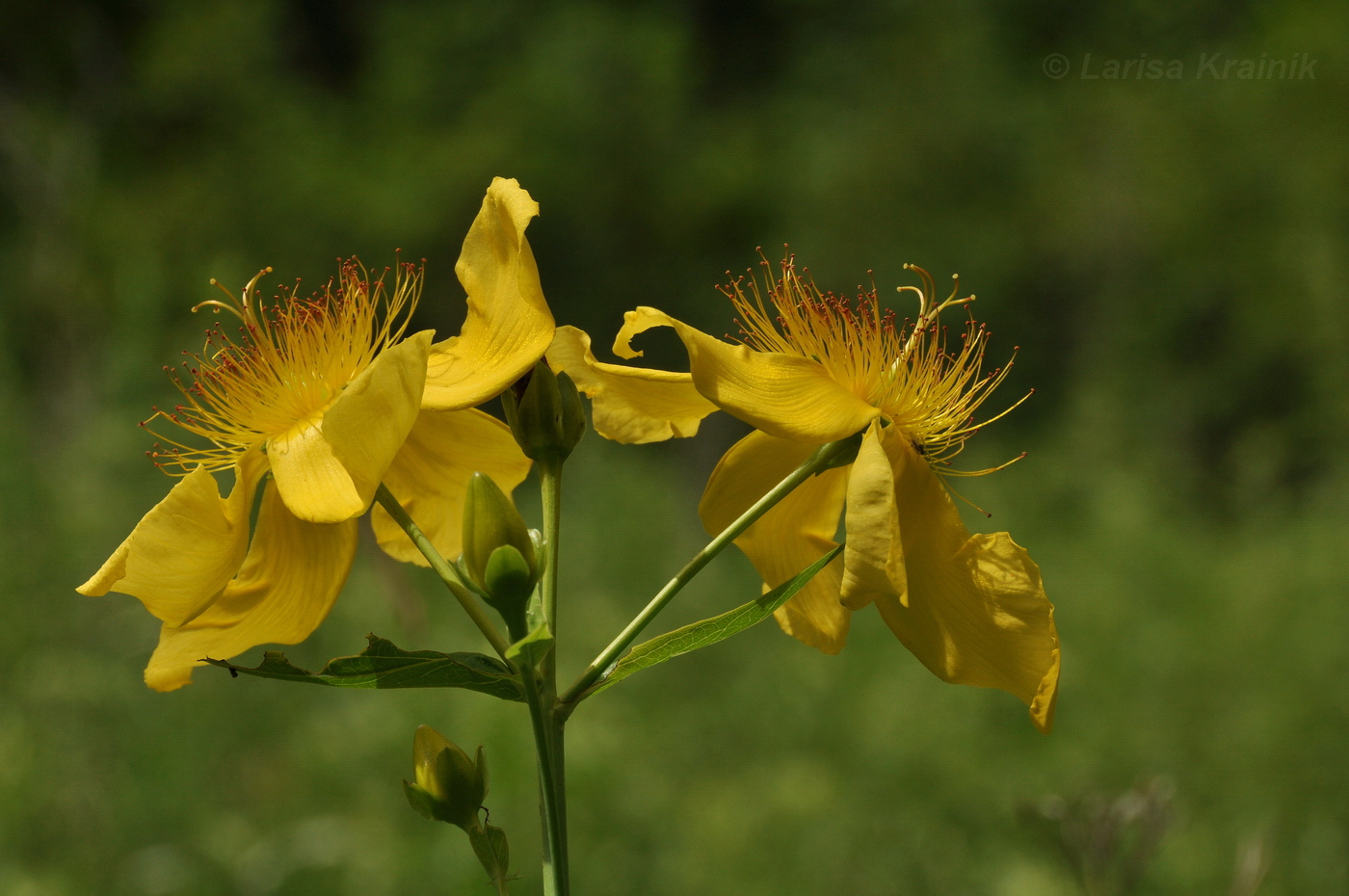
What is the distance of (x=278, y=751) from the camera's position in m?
3.09

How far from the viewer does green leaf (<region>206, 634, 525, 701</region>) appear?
0.73 meters

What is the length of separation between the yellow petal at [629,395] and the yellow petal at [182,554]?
0.95 ft

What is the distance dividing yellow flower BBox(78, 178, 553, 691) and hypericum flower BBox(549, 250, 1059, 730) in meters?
0.11

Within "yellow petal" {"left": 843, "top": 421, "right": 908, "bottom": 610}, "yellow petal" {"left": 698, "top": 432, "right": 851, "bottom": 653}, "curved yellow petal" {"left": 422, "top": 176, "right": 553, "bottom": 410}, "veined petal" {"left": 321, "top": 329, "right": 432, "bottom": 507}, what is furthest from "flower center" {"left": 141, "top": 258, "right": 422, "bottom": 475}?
"yellow petal" {"left": 843, "top": 421, "right": 908, "bottom": 610}

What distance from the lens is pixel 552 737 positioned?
765 mm

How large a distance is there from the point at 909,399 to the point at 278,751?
2.62m

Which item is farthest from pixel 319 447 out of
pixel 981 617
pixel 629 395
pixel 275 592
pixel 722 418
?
pixel 722 418

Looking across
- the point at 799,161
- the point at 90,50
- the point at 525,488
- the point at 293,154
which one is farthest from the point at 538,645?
the point at 799,161

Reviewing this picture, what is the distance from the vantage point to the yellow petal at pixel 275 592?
90cm

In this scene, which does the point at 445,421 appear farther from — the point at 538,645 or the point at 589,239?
the point at 589,239

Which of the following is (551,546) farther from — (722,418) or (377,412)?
(722,418)

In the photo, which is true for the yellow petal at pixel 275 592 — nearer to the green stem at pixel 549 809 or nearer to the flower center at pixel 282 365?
the flower center at pixel 282 365

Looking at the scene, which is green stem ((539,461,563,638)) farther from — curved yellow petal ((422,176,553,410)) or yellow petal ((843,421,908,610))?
yellow petal ((843,421,908,610))

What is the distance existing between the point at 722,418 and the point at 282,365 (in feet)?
31.3
